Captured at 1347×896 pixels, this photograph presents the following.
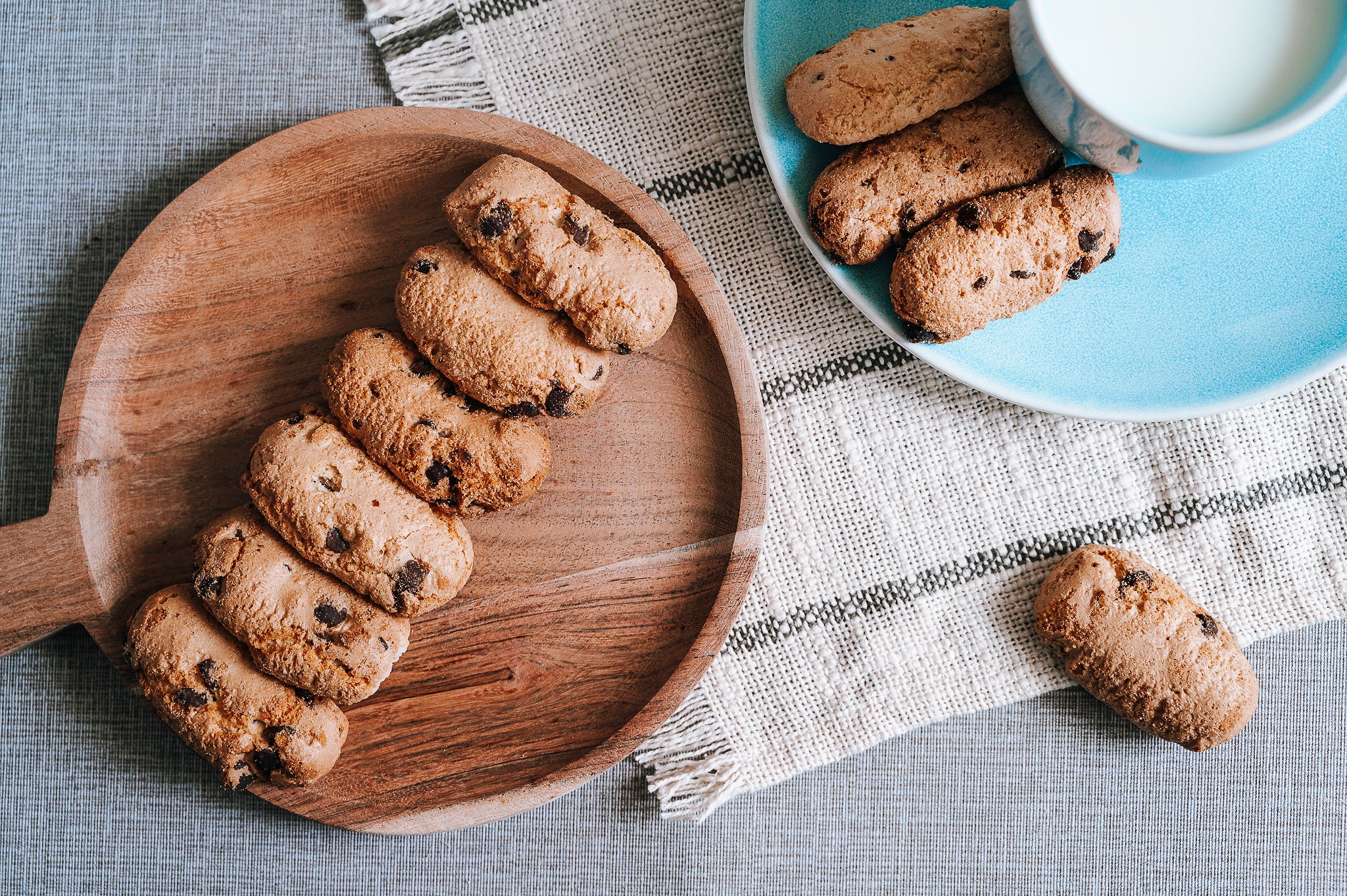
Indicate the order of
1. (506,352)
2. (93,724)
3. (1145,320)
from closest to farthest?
(506,352), (1145,320), (93,724)

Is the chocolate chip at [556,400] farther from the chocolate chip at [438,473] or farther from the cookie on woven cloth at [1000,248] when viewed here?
the cookie on woven cloth at [1000,248]

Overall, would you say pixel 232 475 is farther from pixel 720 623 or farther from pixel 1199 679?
pixel 1199 679

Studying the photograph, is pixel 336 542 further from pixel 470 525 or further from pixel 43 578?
pixel 43 578

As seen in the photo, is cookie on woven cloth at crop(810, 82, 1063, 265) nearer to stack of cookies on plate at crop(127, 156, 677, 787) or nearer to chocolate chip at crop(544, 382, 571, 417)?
stack of cookies on plate at crop(127, 156, 677, 787)

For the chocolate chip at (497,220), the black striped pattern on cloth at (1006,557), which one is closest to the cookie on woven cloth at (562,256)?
the chocolate chip at (497,220)

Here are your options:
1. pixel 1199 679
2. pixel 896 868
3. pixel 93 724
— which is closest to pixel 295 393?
pixel 93 724

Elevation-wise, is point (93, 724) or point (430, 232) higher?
point (430, 232)

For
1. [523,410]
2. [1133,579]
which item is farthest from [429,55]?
[1133,579]
